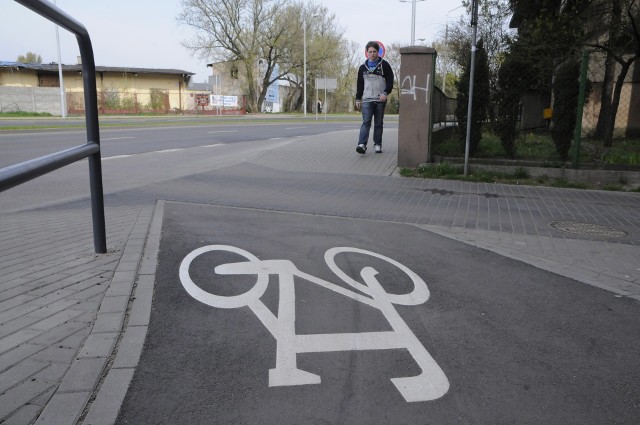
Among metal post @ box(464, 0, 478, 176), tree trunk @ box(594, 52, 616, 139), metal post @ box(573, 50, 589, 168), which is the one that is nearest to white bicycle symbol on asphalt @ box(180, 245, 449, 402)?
metal post @ box(464, 0, 478, 176)

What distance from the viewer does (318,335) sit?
139 inches

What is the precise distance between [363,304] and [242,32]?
59.2m

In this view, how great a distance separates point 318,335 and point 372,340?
345 mm

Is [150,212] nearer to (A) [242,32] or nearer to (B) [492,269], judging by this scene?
(B) [492,269]

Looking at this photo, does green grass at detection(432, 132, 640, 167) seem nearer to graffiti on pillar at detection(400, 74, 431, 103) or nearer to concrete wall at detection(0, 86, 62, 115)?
graffiti on pillar at detection(400, 74, 431, 103)

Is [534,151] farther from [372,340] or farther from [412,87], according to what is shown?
[372,340]

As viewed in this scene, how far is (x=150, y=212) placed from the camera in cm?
673

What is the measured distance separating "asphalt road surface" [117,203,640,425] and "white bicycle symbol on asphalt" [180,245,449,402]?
12mm

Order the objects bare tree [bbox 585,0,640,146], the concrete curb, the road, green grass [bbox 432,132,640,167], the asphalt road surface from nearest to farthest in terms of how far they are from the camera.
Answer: the concrete curb
the asphalt road surface
the road
green grass [bbox 432,132,640,167]
bare tree [bbox 585,0,640,146]

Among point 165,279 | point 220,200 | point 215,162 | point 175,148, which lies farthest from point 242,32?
point 165,279

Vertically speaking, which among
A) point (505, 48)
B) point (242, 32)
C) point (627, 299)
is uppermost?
point (242, 32)

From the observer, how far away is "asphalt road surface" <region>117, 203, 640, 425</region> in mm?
2732

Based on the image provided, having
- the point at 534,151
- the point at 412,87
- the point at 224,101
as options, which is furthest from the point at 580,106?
the point at 224,101

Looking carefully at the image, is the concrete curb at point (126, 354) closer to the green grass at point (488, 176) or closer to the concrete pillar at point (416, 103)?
the green grass at point (488, 176)
